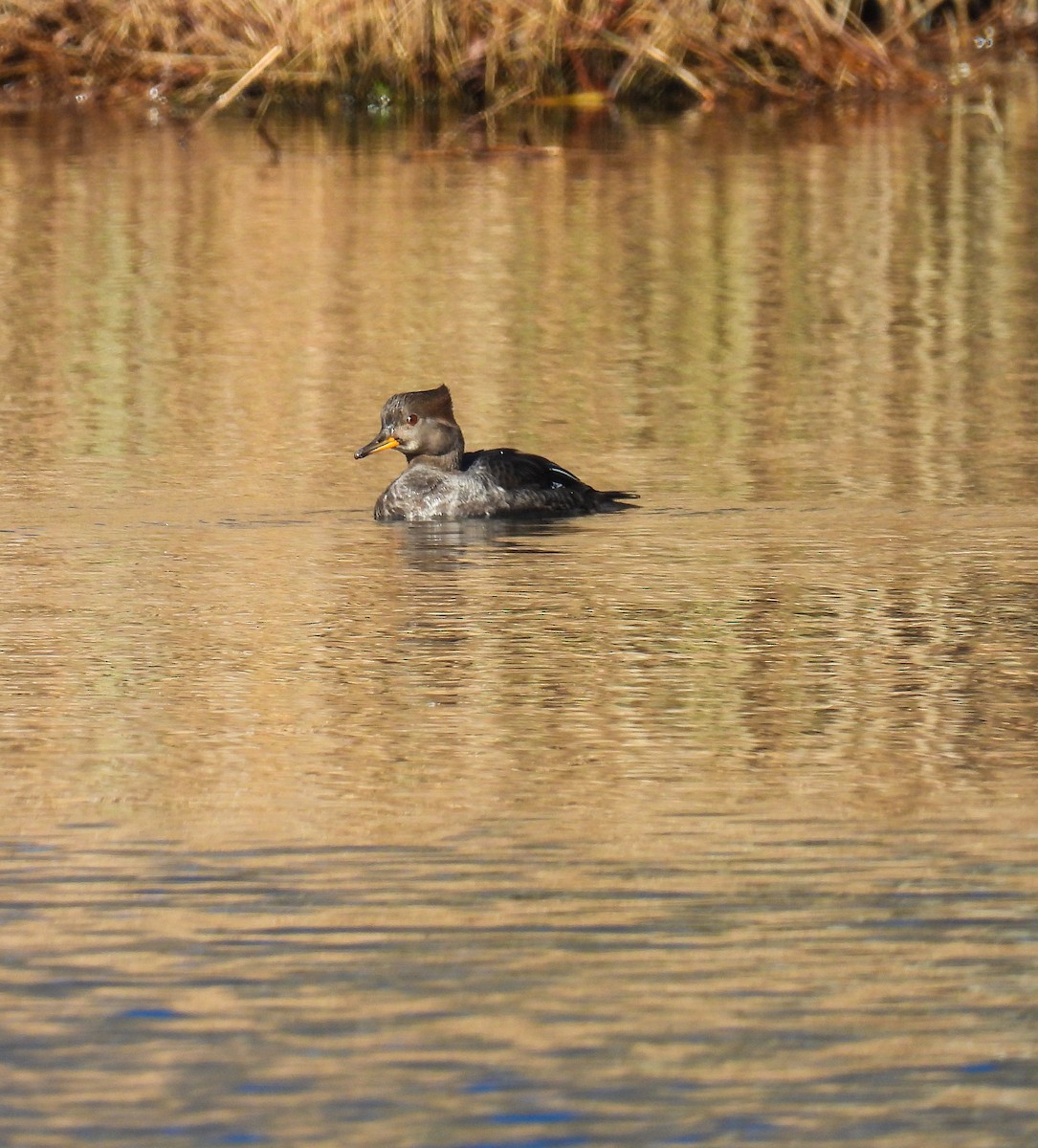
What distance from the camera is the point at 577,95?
715 inches

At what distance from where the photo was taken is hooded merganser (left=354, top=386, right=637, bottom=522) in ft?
22.5

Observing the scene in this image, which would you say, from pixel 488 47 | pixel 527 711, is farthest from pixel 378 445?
pixel 488 47

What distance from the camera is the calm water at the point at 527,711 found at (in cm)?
295

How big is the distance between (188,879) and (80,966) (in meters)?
0.36

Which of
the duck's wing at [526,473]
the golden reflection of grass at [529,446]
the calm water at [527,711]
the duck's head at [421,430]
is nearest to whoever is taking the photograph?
the calm water at [527,711]

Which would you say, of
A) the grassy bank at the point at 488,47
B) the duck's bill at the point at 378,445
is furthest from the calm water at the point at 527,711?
the grassy bank at the point at 488,47

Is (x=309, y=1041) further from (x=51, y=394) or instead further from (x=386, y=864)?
(x=51, y=394)

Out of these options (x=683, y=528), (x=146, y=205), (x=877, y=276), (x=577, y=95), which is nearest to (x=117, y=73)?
(x=577, y=95)

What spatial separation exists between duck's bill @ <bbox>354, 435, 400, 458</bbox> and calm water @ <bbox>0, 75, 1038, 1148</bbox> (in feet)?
0.41

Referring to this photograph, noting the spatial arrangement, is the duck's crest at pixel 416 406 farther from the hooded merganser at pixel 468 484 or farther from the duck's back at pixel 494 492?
the duck's back at pixel 494 492

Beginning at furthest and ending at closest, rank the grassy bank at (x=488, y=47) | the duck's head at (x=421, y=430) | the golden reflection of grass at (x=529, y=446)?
the grassy bank at (x=488, y=47) < the duck's head at (x=421, y=430) < the golden reflection of grass at (x=529, y=446)

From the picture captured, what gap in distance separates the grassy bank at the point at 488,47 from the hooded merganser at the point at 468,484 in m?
10.7

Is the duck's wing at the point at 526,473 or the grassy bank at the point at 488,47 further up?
the grassy bank at the point at 488,47

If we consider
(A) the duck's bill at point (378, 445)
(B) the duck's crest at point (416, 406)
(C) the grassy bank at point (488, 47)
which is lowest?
(A) the duck's bill at point (378, 445)
